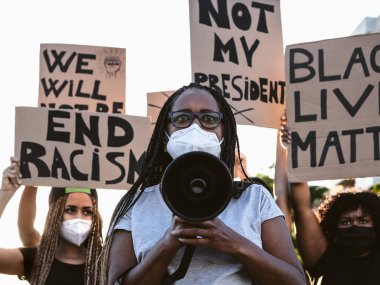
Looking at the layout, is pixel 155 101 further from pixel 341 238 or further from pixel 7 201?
pixel 341 238

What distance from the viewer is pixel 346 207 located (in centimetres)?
396

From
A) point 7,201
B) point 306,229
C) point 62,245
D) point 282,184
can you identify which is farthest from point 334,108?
point 7,201

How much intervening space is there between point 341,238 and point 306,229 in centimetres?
20

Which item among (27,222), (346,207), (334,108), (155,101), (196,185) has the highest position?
(155,101)

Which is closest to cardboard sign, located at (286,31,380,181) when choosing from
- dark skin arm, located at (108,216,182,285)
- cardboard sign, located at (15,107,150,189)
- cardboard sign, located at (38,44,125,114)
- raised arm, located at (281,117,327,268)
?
raised arm, located at (281,117,327,268)

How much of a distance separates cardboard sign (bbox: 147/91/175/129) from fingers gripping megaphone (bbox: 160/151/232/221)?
305 centimetres

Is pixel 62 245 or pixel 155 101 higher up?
pixel 155 101

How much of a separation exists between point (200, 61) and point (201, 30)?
0.74 ft

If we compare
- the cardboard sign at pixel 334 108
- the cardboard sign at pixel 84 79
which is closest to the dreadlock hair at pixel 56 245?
the cardboard sign at pixel 84 79

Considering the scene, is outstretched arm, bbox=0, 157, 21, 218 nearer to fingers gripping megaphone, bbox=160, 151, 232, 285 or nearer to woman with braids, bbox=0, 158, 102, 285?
woman with braids, bbox=0, 158, 102, 285

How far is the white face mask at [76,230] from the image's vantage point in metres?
4.14

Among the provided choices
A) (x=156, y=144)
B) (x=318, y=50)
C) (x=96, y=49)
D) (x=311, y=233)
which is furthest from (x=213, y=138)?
(x=96, y=49)

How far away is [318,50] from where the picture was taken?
13.6 ft

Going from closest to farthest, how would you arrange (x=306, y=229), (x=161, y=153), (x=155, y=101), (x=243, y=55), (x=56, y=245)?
(x=161, y=153) → (x=306, y=229) → (x=56, y=245) → (x=243, y=55) → (x=155, y=101)
